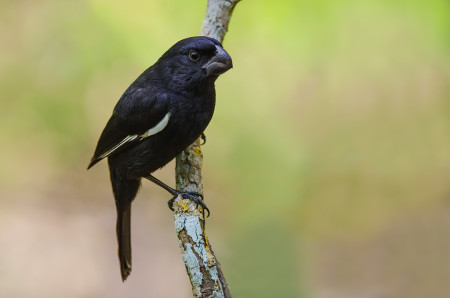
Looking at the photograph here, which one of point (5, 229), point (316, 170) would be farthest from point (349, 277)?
point (5, 229)

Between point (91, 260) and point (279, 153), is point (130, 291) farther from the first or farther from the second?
point (279, 153)

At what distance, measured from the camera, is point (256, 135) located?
505cm

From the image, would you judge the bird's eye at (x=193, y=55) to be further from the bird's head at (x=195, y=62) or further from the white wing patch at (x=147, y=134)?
the white wing patch at (x=147, y=134)

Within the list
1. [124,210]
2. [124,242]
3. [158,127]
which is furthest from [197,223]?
[124,242]

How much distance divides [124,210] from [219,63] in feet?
3.53

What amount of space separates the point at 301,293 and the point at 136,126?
1.86 m

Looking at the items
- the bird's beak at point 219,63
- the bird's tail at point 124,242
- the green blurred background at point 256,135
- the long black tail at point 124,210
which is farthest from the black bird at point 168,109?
the green blurred background at point 256,135

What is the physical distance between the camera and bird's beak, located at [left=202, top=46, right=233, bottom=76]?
123 inches

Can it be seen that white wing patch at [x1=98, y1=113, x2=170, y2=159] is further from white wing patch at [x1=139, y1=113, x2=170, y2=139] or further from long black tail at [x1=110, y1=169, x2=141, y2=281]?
long black tail at [x1=110, y1=169, x2=141, y2=281]

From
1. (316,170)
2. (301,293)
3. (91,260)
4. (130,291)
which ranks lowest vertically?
(301,293)

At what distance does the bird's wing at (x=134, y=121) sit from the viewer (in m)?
3.25

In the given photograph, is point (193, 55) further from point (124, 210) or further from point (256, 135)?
point (256, 135)

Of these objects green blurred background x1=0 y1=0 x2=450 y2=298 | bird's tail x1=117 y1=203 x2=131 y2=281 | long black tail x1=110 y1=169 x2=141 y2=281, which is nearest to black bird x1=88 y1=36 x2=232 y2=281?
long black tail x1=110 y1=169 x2=141 y2=281

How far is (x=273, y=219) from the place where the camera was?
4.77 meters
